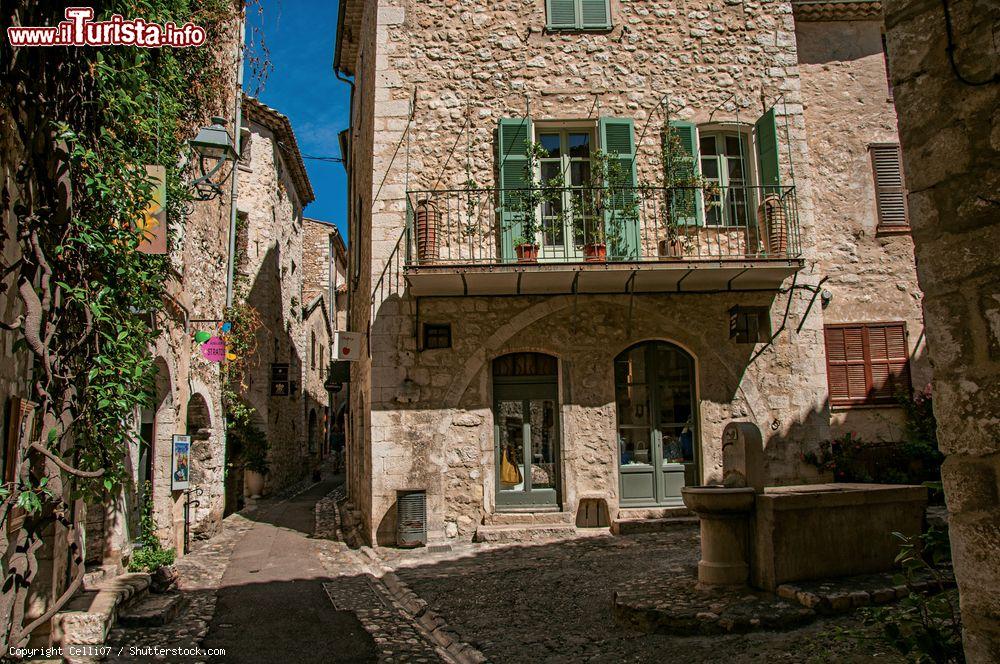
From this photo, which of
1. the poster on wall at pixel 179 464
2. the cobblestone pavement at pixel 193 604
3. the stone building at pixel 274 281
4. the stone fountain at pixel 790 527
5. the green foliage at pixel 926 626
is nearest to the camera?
the green foliage at pixel 926 626

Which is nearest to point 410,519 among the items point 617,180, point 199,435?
point 199,435

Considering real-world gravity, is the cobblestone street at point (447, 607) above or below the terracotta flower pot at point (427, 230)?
below

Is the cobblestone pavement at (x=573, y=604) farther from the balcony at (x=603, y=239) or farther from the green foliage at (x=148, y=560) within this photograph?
the balcony at (x=603, y=239)

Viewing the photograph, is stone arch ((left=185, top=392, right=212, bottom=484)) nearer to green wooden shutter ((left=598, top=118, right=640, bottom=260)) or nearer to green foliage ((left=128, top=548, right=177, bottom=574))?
green foliage ((left=128, top=548, right=177, bottom=574))

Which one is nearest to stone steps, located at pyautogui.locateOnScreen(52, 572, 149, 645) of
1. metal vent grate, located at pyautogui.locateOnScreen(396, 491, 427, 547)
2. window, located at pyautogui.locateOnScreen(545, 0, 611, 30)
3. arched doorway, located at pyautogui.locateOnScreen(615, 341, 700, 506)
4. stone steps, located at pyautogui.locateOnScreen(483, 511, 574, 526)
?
metal vent grate, located at pyautogui.locateOnScreen(396, 491, 427, 547)

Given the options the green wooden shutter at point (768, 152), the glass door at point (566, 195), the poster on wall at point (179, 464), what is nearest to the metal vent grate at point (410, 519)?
the poster on wall at point (179, 464)

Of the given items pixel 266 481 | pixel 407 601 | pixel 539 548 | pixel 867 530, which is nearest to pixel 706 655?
pixel 867 530

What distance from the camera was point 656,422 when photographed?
10484 mm

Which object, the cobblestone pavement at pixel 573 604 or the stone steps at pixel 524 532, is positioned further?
the stone steps at pixel 524 532

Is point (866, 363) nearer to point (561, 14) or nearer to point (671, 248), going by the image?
point (671, 248)

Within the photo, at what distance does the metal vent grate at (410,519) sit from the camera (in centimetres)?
961

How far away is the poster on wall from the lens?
359 inches

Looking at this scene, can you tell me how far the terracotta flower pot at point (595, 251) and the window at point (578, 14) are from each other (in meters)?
3.41

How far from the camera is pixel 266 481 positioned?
16.9m
